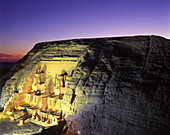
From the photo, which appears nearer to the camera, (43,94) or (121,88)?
(121,88)

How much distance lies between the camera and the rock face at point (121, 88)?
8539mm

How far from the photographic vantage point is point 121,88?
997cm

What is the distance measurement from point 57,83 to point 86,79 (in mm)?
4202

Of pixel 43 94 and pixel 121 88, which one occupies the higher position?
pixel 121 88

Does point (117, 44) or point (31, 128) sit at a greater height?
point (117, 44)

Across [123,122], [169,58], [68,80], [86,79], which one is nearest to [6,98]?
[68,80]

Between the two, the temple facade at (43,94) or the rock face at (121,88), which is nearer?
the rock face at (121,88)

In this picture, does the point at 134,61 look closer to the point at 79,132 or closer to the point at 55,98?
the point at 79,132

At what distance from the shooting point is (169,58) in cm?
1050

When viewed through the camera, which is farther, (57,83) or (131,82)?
(57,83)

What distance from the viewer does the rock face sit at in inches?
336

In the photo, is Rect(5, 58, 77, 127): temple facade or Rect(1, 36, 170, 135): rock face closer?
Rect(1, 36, 170, 135): rock face

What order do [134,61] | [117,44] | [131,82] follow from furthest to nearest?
[117,44] < [134,61] < [131,82]

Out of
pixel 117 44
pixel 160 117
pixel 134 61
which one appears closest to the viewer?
pixel 160 117
